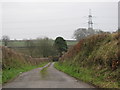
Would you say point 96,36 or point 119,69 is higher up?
point 96,36

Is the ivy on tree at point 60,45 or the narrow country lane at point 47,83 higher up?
the ivy on tree at point 60,45

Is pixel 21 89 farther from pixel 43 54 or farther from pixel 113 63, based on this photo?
pixel 43 54

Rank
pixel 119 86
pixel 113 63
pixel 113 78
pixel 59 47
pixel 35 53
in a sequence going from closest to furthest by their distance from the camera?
pixel 119 86 < pixel 113 78 < pixel 113 63 < pixel 35 53 < pixel 59 47

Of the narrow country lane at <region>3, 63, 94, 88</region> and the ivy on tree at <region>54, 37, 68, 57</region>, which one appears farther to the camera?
the ivy on tree at <region>54, 37, 68, 57</region>

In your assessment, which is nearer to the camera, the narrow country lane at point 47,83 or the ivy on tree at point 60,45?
the narrow country lane at point 47,83

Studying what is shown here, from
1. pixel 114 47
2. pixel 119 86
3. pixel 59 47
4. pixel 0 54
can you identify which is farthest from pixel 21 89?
pixel 59 47

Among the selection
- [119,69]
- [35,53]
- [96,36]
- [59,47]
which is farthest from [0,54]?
[59,47]

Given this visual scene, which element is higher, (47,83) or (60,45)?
(60,45)

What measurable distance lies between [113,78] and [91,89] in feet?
7.52

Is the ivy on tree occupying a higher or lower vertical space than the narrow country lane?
higher

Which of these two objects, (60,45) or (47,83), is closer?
(47,83)

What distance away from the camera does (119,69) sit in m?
12.6

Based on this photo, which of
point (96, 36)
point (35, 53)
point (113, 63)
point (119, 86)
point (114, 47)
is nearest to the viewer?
point (119, 86)

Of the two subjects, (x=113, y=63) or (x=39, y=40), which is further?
(x=39, y=40)
